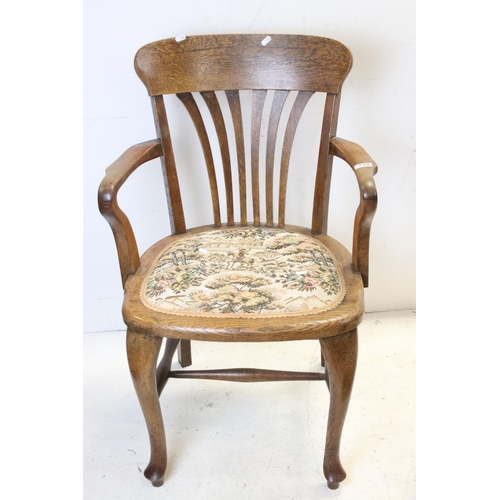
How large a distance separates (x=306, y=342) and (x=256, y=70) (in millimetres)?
876

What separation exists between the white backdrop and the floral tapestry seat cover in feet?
1.52

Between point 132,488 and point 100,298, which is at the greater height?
point 100,298

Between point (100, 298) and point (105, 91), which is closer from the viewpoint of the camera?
point (105, 91)

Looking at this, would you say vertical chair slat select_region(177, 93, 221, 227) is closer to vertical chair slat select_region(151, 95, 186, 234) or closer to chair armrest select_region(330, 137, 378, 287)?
vertical chair slat select_region(151, 95, 186, 234)

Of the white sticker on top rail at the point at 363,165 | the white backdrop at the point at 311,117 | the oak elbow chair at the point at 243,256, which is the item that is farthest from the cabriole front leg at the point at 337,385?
the white backdrop at the point at 311,117

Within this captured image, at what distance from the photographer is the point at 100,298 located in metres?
1.93

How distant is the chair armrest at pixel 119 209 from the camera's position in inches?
46.3

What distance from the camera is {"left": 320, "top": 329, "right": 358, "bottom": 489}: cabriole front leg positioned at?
45.8 inches

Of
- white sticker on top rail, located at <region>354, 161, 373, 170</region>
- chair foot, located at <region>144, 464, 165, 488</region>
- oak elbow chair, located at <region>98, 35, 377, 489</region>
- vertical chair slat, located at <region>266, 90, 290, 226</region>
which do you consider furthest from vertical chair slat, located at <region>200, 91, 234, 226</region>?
chair foot, located at <region>144, 464, 165, 488</region>

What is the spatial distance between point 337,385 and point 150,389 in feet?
1.31

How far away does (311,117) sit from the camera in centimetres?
174

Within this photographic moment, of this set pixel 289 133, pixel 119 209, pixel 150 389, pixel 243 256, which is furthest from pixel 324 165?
pixel 150 389

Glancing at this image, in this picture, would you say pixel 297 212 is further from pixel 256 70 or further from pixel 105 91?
pixel 105 91

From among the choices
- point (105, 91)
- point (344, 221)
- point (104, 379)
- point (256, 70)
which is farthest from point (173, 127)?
point (104, 379)
